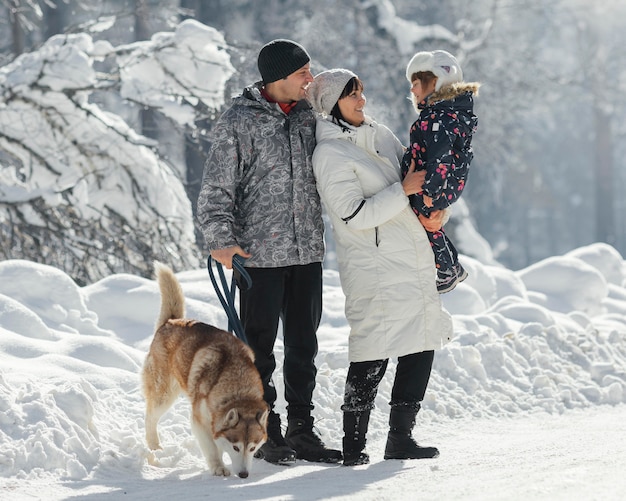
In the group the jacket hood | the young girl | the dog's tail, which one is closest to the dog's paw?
the dog's tail

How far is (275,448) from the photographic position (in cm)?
496

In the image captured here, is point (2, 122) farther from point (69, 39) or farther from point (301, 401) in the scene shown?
point (301, 401)

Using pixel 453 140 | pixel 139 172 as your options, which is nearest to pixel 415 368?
pixel 453 140

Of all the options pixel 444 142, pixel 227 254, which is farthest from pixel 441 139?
pixel 227 254

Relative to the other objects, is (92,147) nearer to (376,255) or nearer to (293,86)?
(293,86)

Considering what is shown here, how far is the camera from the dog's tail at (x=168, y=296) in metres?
5.28

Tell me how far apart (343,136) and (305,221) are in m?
0.45

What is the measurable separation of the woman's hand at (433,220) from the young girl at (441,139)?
0.03 metres

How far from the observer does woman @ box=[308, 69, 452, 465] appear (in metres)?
4.73

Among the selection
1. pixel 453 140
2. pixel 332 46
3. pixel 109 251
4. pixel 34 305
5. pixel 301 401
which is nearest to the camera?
pixel 453 140

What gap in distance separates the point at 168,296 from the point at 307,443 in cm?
105

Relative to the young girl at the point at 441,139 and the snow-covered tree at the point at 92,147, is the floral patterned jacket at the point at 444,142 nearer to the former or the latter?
the young girl at the point at 441,139

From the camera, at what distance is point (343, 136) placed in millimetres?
4801

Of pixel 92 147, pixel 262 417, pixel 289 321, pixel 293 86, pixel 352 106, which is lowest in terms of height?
pixel 262 417
